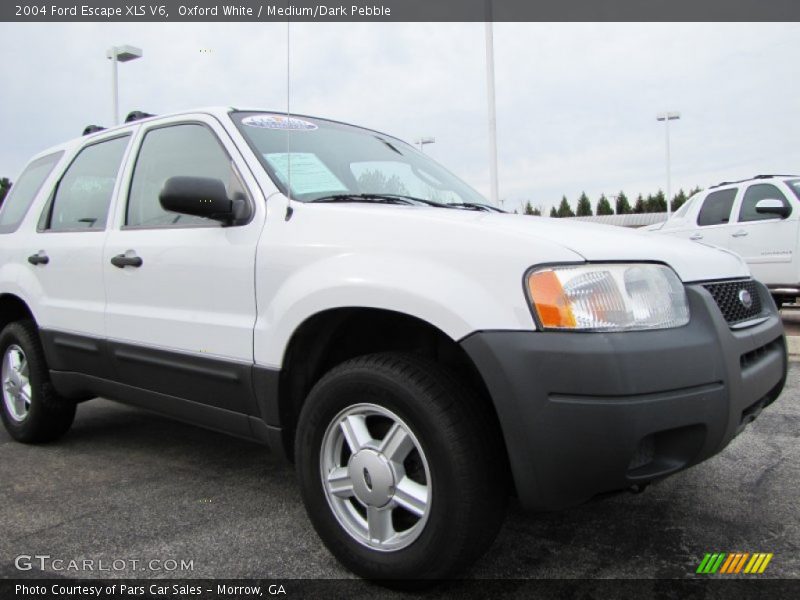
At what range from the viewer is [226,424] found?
271 cm

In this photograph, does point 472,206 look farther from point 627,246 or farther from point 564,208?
point 564,208

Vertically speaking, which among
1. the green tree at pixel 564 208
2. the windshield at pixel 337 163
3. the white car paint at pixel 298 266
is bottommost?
the white car paint at pixel 298 266

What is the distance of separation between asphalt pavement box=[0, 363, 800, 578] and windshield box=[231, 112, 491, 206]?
1.36 metres

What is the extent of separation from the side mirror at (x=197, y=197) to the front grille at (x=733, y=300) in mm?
1766

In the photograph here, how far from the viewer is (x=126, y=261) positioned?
3068 millimetres

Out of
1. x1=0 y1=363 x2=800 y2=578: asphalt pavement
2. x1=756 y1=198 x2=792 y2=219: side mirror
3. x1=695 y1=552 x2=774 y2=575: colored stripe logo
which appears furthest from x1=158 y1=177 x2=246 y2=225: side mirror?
x1=756 y1=198 x2=792 y2=219: side mirror

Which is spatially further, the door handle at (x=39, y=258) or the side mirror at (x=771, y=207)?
the side mirror at (x=771, y=207)

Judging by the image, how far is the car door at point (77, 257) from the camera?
3348mm

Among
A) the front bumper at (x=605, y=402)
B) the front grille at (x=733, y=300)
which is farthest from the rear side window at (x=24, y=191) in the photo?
the front grille at (x=733, y=300)

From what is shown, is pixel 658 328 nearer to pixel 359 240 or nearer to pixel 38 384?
pixel 359 240

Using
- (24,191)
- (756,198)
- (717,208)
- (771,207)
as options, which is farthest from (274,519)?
(717,208)

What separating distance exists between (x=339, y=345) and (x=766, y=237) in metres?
7.82

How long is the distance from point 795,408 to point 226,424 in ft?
11.7

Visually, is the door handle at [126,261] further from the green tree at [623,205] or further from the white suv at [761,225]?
the green tree at [623,205]
